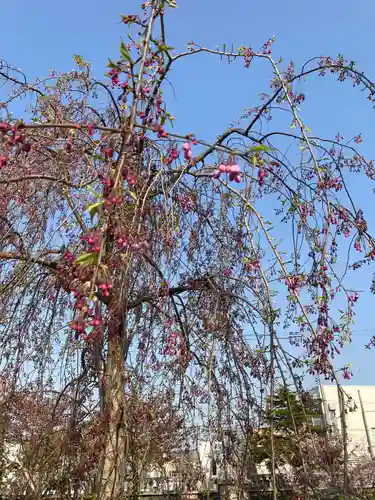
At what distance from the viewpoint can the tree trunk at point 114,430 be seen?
107 inches

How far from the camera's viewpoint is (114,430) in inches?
112

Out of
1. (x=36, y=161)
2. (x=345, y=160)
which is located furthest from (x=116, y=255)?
(x=345, y=160)

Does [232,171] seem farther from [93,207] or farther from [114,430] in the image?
[114,430]

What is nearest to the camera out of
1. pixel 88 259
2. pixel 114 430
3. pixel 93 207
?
pixel 88 259

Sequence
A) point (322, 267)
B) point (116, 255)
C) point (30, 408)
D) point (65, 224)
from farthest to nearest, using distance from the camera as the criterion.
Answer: point (30, 408) < point (65, 224) < point (322, 267) < point (116, 255)

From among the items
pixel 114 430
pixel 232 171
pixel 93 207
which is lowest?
pixel 114 430

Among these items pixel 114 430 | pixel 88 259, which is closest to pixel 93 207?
pixel 88 259

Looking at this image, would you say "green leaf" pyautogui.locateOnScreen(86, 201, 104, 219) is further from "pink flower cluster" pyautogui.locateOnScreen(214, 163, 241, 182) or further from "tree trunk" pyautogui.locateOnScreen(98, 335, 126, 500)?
"tree trunk" pyautogui.locateOnScreen(98, 335, 126, 500)

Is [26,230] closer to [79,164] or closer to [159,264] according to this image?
[79,164]

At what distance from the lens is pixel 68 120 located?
357cm

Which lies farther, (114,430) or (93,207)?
(114,430)

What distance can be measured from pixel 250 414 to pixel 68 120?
94.9 inches

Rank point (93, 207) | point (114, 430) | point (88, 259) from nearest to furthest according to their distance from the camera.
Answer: point (88, 259) < point (93, 207) < point (114, 430)

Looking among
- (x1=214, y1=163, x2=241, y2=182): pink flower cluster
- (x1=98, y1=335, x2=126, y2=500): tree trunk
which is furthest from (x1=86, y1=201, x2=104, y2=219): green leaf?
(x1=98, y1=335, x2=126, y2=500): tree trunk
